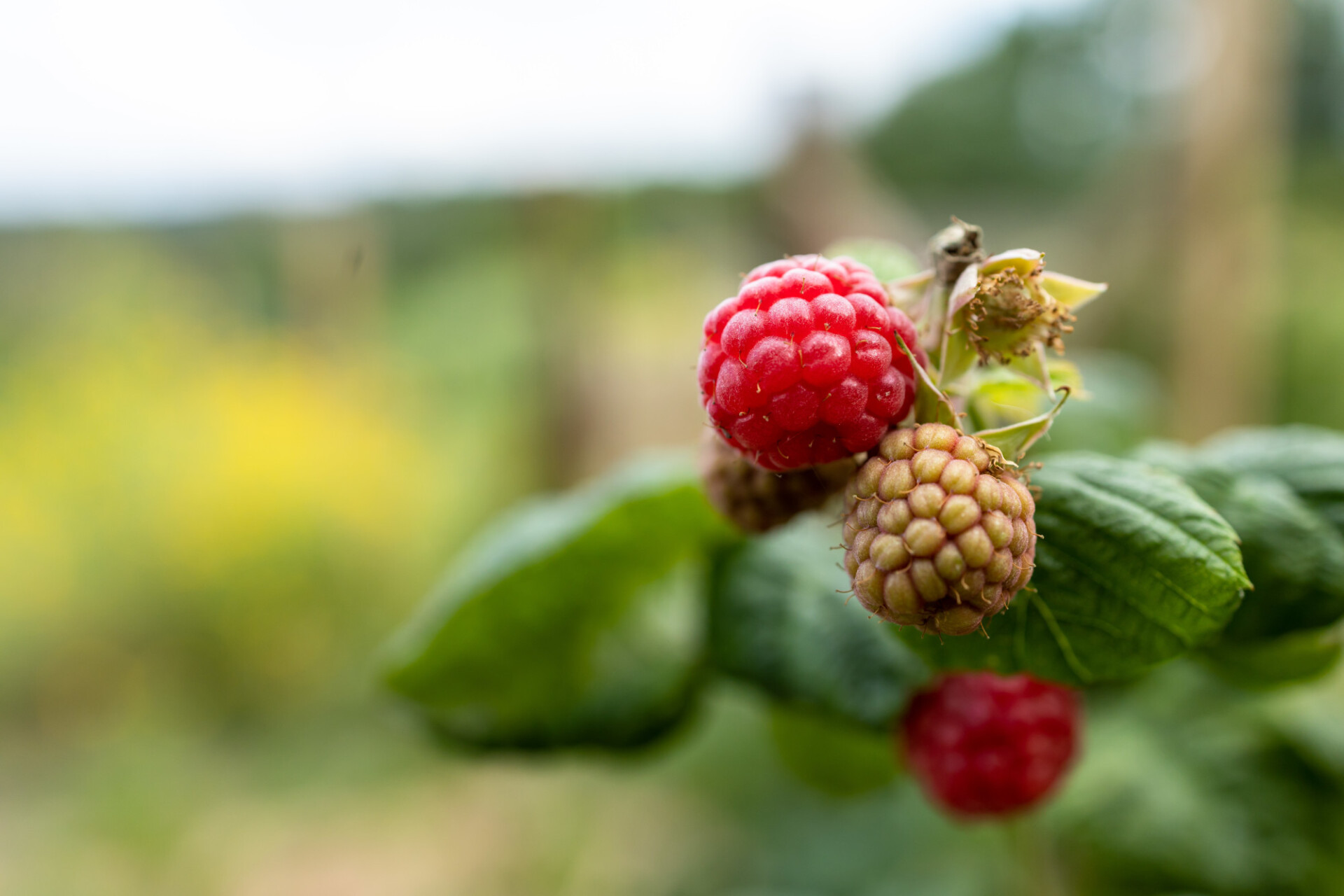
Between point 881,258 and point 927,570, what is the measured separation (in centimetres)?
45

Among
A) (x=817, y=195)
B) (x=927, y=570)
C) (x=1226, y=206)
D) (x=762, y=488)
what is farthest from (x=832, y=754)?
(x=1226, y=206)

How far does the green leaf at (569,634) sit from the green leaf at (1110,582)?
0.50 m

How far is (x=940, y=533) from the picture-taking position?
0.55m

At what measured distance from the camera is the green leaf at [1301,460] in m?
0.78

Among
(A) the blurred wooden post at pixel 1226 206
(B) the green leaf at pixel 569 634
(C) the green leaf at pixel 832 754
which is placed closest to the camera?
(B) the green leaf at pixel 569 634

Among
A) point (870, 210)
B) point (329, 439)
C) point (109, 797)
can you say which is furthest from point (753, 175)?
point (109, 797)

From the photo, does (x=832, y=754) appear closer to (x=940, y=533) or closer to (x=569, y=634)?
(x=569, y=634)

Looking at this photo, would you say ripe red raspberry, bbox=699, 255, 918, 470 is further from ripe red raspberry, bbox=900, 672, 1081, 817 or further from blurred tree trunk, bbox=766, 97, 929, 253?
blurred tree trunk, bbox=766, 97, 929, 253

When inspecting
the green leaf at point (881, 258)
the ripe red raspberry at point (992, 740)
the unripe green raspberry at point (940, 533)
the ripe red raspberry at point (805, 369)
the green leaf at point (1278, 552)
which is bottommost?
the ripe red raspberry at point (992, 740)

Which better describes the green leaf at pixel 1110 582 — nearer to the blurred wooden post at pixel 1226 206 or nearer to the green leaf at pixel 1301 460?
the green leaf at pixel 1301 460

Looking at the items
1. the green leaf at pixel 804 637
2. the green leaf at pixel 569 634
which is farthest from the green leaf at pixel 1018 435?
the green leaf at pixel 569 634

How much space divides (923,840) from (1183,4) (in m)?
3.92

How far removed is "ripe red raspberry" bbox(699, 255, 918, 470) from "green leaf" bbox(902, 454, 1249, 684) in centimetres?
17

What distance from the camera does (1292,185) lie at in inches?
344
